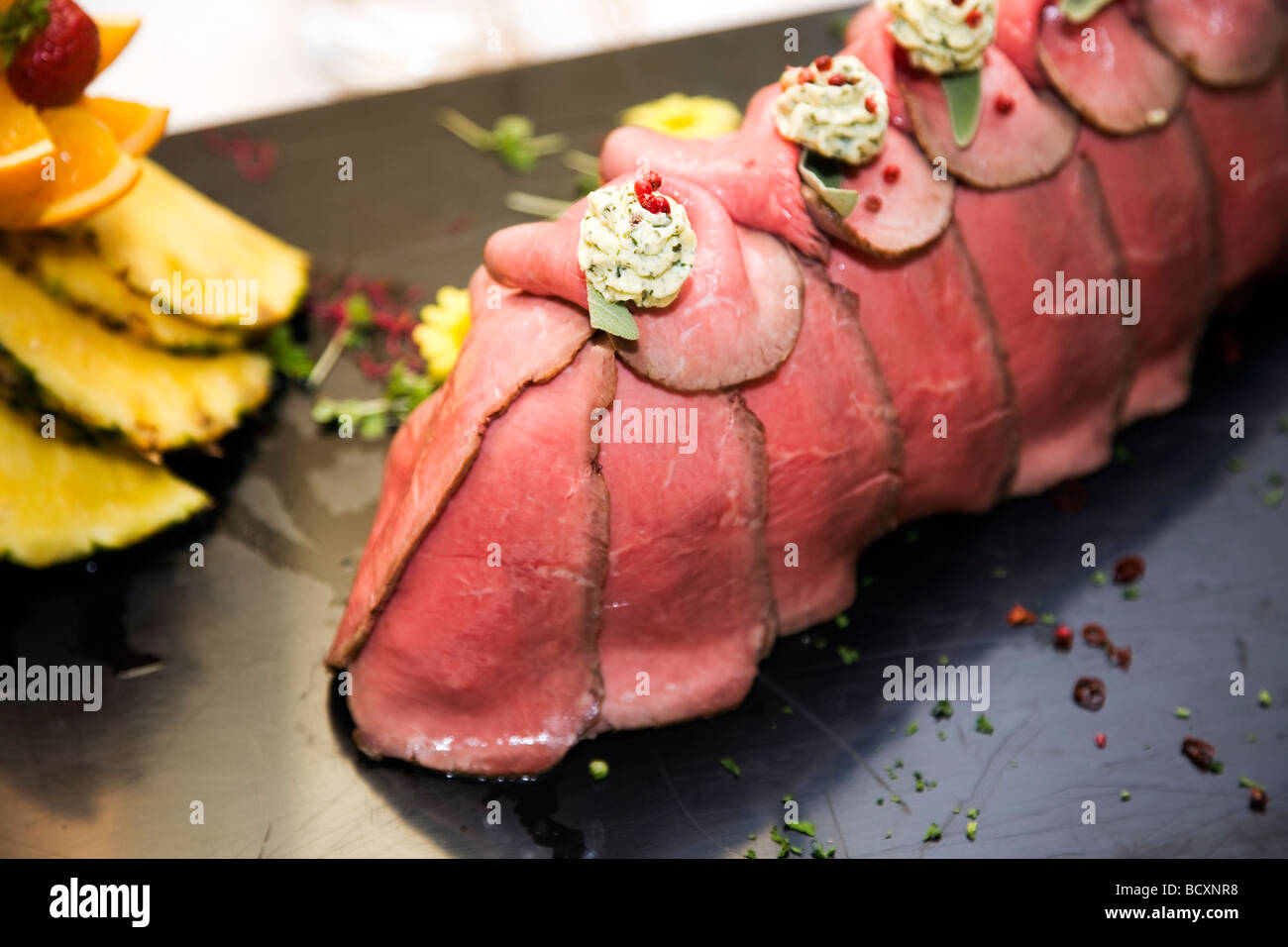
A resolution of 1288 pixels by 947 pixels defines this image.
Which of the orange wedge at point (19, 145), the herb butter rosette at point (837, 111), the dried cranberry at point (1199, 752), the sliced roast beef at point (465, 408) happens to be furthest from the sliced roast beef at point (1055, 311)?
the orange wedge at point (19, 145)

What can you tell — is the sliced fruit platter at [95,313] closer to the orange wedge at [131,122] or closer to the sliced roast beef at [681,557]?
the orange wedge at [131,122]

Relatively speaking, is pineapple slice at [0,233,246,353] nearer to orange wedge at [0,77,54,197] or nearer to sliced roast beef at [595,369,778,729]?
orange wedge at [0,77,54,197]

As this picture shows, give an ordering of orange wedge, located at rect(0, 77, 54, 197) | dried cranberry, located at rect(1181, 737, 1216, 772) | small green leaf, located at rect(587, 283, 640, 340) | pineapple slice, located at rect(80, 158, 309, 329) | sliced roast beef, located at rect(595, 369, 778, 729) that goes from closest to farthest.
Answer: small green leaf, located at rect(587, 283, 640, 340) → sliced roast beef, located at rect(595, 369, 778, 729) → orange wedge, located at rect(0, 77, 54, 197) → dried cranberry, located at rect(1181, 737, 1216, 772) → pineapple slice, located at rect(80, 158, 309, 329)

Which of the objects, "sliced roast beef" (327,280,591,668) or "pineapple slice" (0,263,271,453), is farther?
"pineapple slice" (0,263,271,453)

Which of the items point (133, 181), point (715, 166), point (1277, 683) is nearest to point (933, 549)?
point (1277, 683)

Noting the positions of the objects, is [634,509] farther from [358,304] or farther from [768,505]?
[358,304]

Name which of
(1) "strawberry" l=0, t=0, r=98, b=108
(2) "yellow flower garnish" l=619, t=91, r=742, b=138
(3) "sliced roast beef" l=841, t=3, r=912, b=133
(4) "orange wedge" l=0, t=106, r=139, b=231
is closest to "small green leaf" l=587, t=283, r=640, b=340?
(3) "sliced roast beef" l=841, t=3, r=912, b=133

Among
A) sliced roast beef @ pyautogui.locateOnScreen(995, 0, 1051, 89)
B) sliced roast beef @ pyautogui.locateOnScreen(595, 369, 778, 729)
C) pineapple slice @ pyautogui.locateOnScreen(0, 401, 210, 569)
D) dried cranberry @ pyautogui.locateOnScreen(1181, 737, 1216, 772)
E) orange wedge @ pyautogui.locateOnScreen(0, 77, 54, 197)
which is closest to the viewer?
sliced roast beef @ pyautogui.locateOnScreen(595, 369, 778, 729)
